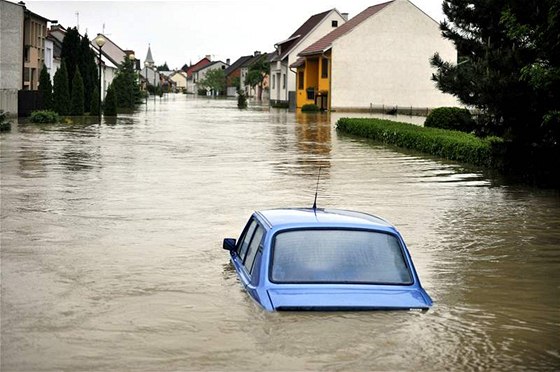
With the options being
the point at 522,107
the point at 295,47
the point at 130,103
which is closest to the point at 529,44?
the point at 522,107

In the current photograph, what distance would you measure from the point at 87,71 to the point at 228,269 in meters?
54.7

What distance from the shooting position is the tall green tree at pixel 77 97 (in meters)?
57.2

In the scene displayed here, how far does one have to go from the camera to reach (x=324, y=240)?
339 inches

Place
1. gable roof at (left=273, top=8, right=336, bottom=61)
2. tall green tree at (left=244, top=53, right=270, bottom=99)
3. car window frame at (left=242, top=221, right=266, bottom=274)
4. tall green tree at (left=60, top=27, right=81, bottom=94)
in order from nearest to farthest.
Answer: car window frame at (left=242, top=221, right=266, bottom=274), tall green tree at (left=60, top=27, right=81, bottom=94), gable roof at (left=273, top=8, right=336, bottom=61), tall green tree at (left=244, top=53, right=270, bottom=99)

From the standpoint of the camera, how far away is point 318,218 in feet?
29.7

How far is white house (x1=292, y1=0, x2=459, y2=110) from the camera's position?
70625mm

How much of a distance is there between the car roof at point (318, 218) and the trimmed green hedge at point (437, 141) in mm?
14043

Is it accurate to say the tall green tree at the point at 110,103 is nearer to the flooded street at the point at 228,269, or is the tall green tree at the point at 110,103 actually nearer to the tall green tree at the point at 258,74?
→ the flooded street at the point at 228,269

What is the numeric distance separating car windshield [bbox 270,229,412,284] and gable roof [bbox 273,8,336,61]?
78490 millimetres

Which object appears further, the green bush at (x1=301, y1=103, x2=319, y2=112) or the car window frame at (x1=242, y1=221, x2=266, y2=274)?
the green bush at (x1=301, y1=103, x2=319, y2=112)

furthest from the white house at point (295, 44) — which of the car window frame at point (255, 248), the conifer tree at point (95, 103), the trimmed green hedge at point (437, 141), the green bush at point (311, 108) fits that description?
the car window frame at point (255, 248)

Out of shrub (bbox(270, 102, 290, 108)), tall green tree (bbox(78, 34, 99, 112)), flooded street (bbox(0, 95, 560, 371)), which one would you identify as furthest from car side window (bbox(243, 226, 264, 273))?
shrub (bbox(270, 102, 290, 108))

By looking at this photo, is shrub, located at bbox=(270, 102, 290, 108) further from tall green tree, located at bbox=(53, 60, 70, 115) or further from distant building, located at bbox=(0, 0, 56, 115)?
tall green tree, located at bbox=(53, 60, 70, 115)

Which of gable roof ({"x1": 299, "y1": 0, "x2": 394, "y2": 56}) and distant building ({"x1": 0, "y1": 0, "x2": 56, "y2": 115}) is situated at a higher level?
gable roof ({"x1": 299, "y1": 0, "x2": 394, "y2": 56})
